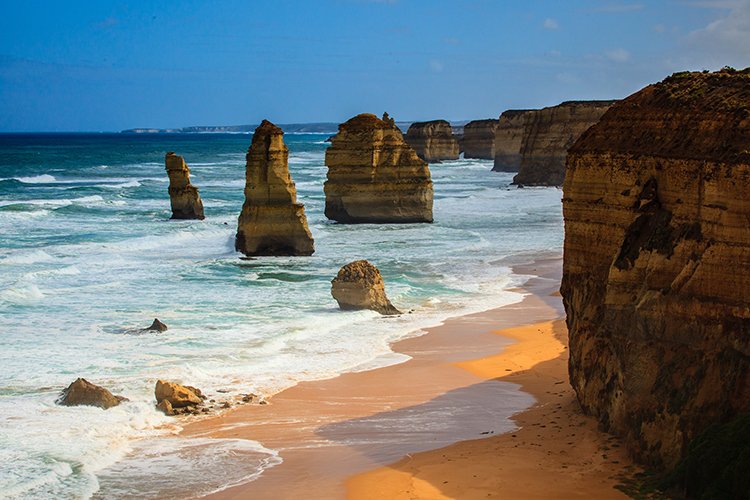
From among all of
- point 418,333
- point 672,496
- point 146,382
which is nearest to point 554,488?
point 672,496

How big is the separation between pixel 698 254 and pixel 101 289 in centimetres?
2052

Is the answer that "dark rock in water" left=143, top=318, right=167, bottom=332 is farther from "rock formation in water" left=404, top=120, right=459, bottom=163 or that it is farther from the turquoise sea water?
"rock formation in water" left=404, top=120, right=459, bottom=163

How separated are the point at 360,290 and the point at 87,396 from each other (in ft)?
31.8

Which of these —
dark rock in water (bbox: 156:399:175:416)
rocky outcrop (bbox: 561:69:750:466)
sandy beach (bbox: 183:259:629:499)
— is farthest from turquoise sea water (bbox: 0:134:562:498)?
rocky outcrop (bbox: 561:69:750:466)

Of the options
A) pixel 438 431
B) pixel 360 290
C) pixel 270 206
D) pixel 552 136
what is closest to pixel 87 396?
pixel 438 431

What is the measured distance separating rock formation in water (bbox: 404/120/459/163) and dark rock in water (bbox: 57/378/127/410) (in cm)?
9293

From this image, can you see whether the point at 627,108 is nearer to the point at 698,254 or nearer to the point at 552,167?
the point at 698,254

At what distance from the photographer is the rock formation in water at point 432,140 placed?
110938mm

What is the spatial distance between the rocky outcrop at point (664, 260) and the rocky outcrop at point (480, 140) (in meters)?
110

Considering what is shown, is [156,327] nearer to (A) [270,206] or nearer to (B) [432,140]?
(A) [270,206]

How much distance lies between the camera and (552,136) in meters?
75.4

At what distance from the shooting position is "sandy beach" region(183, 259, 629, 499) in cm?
1274

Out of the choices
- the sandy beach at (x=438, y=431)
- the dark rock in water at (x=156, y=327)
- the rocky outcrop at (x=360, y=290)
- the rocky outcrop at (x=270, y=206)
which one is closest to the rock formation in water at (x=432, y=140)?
the rocky outcrop at (x=270, y=206)

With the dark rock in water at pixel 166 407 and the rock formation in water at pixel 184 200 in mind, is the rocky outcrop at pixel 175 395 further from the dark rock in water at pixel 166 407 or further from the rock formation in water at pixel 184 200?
the rock formation in water at pixel 184 200
